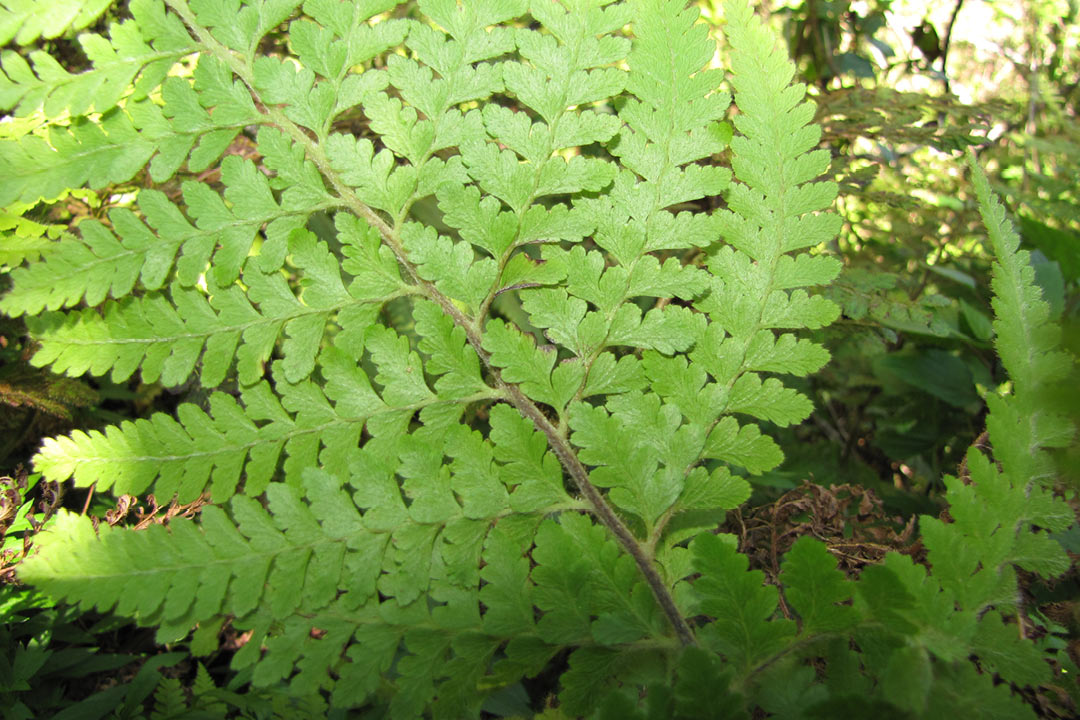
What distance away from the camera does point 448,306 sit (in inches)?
43.5

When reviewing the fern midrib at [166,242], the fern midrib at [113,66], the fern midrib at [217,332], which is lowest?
the fern midrib at [217,332]

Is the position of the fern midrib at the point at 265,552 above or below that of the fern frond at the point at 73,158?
below

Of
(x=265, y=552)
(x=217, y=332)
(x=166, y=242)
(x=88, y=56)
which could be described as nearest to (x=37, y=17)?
(x=88, y=56)

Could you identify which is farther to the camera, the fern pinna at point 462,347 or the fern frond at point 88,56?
the fern frond at point 88,56

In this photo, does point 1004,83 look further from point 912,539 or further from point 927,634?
point 927,634

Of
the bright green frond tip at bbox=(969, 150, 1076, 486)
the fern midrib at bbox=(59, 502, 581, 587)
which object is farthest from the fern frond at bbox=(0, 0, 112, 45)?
the bright green frond tip at bbox=(969, 150, 1076, 486)

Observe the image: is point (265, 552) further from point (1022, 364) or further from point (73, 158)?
point (1022, 364)

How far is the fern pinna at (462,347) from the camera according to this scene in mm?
951

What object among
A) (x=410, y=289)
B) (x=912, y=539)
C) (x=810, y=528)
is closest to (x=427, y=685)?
(x=410, y=289)

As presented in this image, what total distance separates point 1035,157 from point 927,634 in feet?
12.4

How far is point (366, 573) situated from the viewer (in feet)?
3.26

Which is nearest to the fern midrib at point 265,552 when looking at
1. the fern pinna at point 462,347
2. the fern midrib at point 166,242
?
the fern pinna at point 462,347

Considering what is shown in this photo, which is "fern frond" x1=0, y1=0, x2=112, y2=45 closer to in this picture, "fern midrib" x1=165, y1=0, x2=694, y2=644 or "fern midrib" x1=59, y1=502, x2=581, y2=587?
"fern midrib" x1=165, y1=0, x2=694, y2=644

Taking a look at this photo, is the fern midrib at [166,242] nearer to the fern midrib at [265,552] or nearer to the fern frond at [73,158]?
the fern frond at [73,158]
